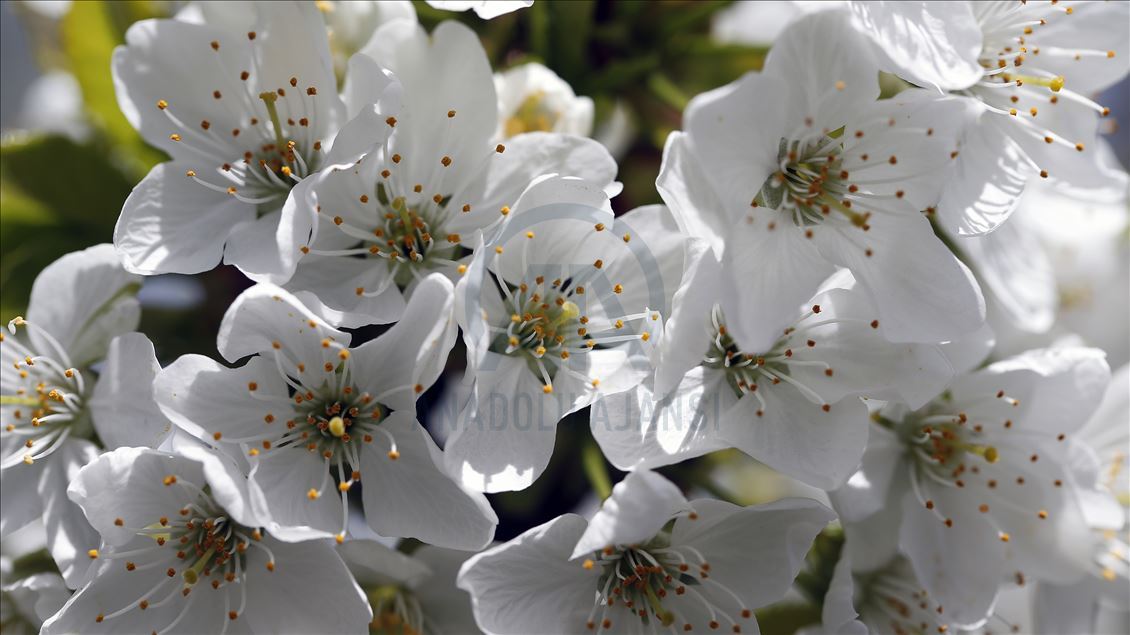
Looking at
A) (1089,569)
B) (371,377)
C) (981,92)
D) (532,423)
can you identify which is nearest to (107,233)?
(371,377)

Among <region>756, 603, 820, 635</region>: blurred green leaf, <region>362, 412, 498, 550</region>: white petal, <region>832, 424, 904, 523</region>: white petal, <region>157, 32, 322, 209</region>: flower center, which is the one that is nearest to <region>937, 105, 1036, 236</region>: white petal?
<region>832, 424, 904, 523</region>: white petal

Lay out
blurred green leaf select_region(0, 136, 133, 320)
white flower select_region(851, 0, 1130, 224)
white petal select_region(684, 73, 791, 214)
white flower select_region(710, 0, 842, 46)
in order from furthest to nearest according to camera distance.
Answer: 1. white flower select_region(710, 0, 842, 46)
2. blurred green leaf select_region(0, 136, 133, 320)
3. white flower select_region(851, 0, 1130, 224)
4. white petal select_region(684, 73, 791, 214)

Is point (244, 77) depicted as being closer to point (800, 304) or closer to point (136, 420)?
point (136, 420)

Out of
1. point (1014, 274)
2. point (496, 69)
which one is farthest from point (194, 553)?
point (1014, 274)

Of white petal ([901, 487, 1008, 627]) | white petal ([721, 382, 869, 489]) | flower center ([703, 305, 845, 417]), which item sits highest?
flower center ([703, 305, 845, 417])

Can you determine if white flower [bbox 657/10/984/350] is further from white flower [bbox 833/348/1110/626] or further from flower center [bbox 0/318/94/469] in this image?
flower center [bbox 0/318/94/469]

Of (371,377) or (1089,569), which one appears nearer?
(371,377)
